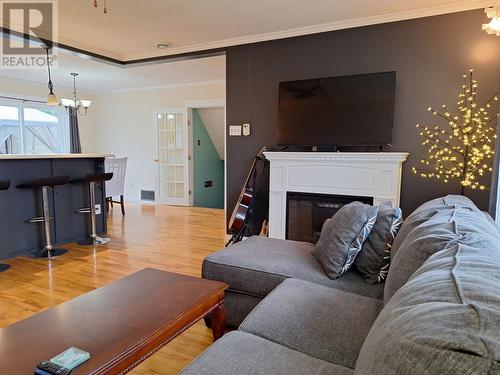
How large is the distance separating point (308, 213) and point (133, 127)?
17.0ft

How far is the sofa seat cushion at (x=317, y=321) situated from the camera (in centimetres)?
118

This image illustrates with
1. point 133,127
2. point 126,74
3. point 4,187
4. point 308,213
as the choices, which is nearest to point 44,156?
point 4,187

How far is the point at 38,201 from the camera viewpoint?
371 cm

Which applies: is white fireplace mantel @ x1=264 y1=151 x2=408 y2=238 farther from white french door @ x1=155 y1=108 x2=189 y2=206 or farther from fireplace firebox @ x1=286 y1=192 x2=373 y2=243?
white french door @ x1=155 y1=108 x2=189 y2=206

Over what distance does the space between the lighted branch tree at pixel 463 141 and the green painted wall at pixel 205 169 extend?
4.73 metres

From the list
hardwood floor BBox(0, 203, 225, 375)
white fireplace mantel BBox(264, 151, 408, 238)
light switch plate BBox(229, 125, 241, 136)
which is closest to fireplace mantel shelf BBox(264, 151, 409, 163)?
white fireplace mantel BBox(264, 151, 408, 238)

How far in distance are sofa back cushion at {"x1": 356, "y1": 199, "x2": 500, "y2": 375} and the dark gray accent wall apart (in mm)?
2585

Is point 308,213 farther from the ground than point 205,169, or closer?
closer

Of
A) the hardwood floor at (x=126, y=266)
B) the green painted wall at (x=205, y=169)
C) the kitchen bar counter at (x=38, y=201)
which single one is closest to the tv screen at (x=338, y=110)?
the hardwood floor at (x=126, y=266)

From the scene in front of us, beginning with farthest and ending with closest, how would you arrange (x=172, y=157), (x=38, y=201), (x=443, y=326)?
(x=172, y=157)
(x=38, y=201)
(x=443, y=326)

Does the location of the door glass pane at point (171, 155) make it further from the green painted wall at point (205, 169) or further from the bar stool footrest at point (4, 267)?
the bar stool footrest at point (4, 267)

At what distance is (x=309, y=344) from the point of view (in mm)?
1201

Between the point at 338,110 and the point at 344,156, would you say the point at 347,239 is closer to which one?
the point at 344,156

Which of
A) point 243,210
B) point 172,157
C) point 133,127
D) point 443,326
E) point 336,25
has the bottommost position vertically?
point 243,210
